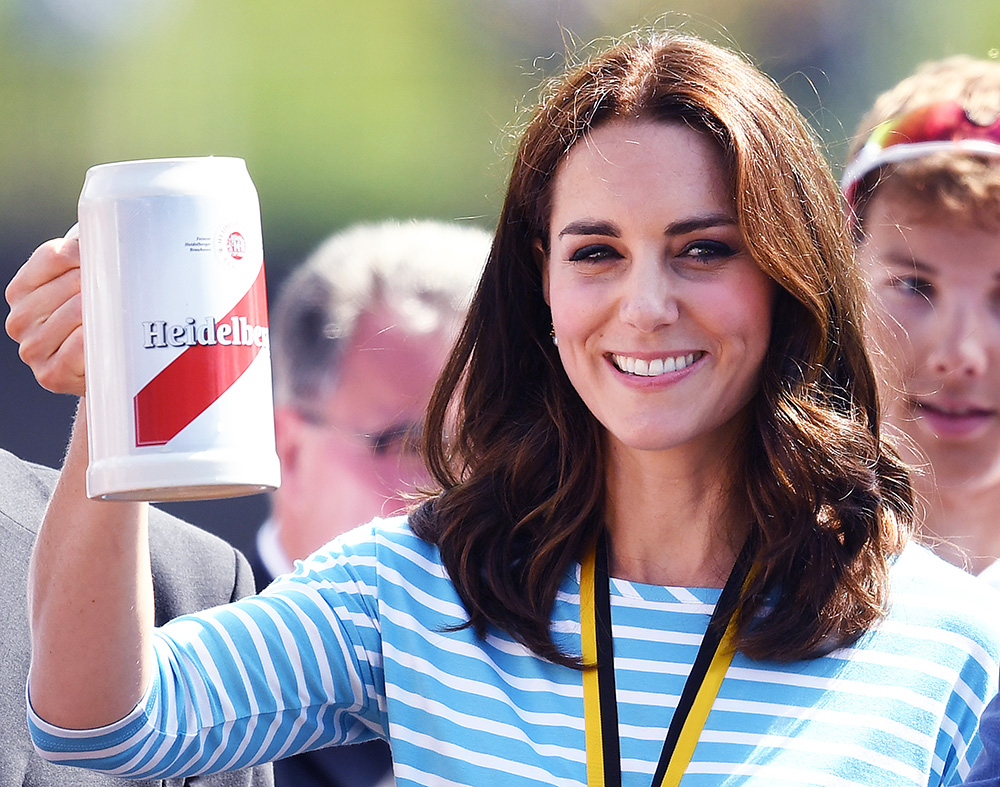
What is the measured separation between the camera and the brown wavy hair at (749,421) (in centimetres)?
161

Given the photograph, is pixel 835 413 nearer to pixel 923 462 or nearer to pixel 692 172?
pixel 692 172

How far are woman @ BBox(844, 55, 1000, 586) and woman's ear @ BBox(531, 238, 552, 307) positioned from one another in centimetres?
82

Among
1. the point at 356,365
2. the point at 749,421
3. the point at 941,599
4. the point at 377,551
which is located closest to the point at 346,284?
the point at 356,365

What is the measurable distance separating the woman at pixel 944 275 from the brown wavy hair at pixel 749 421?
0.66m

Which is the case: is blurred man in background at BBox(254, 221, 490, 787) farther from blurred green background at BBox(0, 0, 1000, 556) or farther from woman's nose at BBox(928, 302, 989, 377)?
woman's nose at BBox(928, 302, 989, 377)

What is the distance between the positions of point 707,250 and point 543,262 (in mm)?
289

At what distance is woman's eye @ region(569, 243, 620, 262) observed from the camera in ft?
5.32

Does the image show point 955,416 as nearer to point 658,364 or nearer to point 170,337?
point 658,364

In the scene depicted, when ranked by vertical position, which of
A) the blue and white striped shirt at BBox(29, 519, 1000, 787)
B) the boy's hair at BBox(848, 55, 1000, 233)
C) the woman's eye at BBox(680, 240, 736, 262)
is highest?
the boy's hair at BBox(848, 55, 1000, 233)

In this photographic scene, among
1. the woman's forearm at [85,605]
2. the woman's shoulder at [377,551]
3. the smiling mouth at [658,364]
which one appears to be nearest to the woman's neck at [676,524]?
the smiling mouth at [658,364]

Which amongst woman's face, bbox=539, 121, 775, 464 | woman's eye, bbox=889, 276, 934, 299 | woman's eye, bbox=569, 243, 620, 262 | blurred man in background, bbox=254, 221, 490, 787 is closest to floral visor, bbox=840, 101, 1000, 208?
woman's eye, bbox=889, 276, 934, 299

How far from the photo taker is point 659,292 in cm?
155

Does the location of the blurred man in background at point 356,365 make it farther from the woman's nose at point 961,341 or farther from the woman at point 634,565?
the woman's nose at point 961,341

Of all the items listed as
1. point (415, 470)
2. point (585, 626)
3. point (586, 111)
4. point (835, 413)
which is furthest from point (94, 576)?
point (415, 470)
